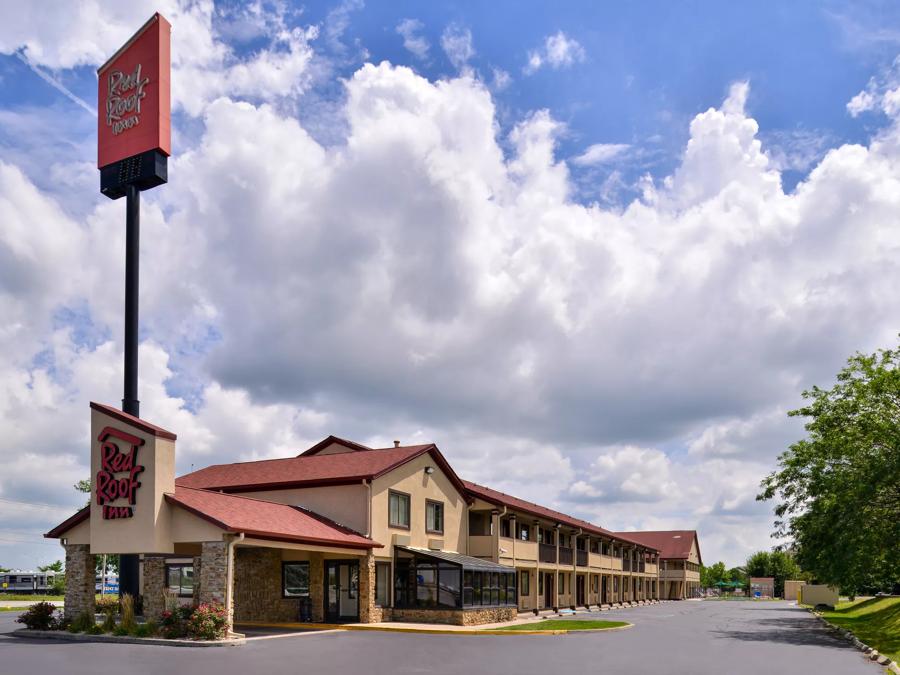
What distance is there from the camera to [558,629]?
3009cm

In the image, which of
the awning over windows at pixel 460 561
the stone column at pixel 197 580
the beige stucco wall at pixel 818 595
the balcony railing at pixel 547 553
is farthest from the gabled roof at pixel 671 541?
the stone column at pixel 197 580

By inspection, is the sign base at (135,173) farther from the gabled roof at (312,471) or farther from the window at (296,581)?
the window at (296,581)

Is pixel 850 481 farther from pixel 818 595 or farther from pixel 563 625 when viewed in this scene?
pixel 818 595

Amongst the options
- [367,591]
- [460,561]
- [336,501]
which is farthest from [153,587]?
[460,561]

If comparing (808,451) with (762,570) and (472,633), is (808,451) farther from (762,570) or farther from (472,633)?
(762,570)

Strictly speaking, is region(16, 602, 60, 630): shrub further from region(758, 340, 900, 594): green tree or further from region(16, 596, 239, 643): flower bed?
region(758, 340, 900, 594): green tree

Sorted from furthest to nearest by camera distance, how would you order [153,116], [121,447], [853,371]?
1. [153,116]
2. [853,371]
3. [121,447]

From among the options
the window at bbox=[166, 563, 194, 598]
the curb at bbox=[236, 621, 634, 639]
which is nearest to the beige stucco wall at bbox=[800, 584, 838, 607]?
the curb at bbox=[236, 621, 634, 639]

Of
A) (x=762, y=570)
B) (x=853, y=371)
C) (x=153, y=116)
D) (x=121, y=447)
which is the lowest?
(x=762, y=570)

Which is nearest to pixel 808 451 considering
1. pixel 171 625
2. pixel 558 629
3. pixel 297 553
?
pixel 558 629

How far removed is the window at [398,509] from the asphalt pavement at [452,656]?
21.5 feet

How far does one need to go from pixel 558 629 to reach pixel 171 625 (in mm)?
13043

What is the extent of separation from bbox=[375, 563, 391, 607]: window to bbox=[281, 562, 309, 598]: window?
2582 mm

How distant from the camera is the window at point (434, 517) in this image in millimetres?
36969
